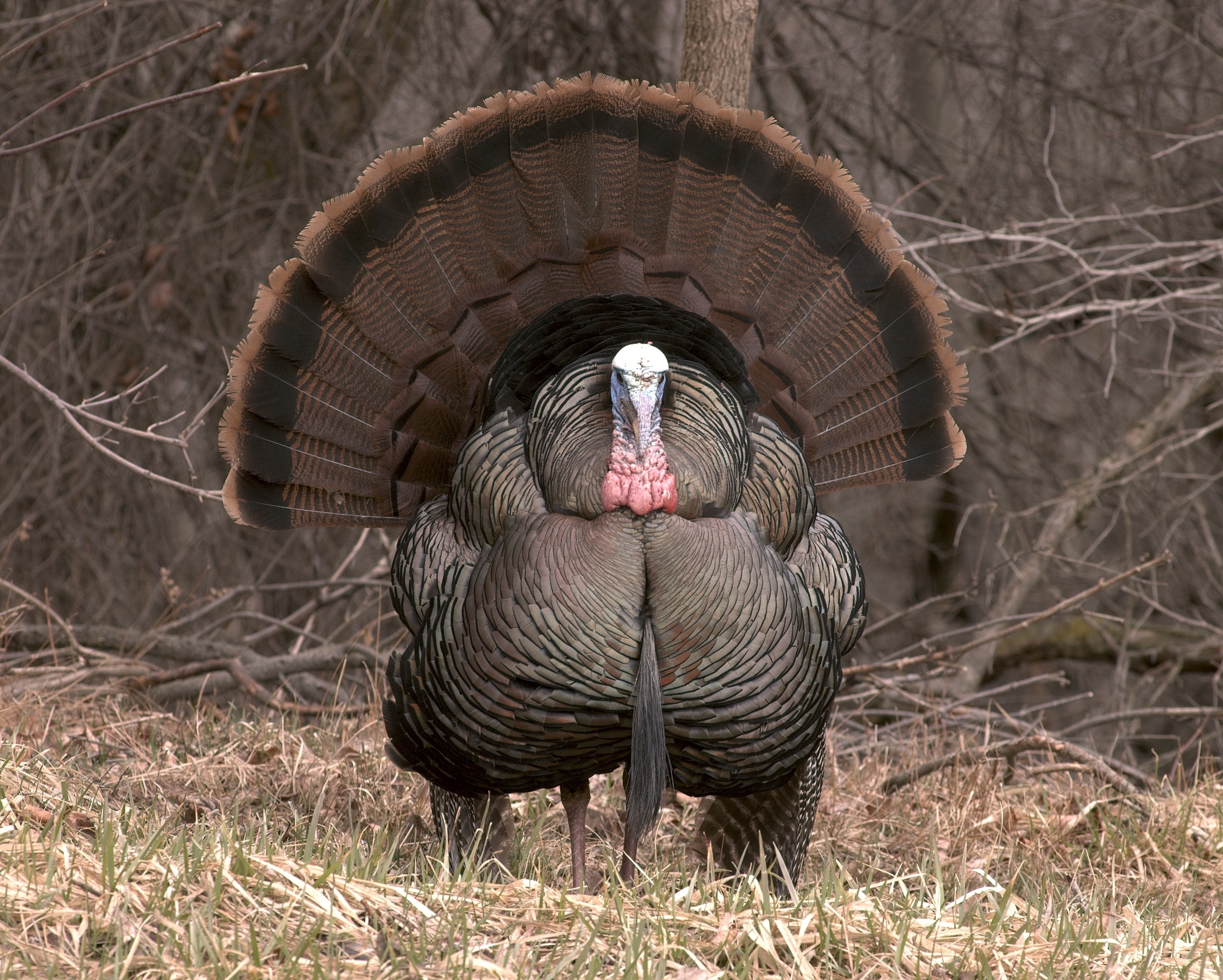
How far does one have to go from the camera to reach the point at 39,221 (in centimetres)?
566

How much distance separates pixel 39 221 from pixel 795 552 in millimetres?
3952

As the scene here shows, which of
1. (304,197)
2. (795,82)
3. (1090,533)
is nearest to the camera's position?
(304,197)

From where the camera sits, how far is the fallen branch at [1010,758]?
432 centimetres

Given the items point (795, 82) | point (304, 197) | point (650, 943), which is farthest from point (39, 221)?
point (650, 943)

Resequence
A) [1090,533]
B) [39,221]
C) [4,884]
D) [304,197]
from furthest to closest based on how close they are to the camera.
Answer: [1090,533] → [304,197] → [39,221] → [4,884]

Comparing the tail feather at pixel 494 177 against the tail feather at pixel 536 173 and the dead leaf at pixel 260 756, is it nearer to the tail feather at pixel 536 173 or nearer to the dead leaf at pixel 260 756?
the tail feather at pixel 536 173

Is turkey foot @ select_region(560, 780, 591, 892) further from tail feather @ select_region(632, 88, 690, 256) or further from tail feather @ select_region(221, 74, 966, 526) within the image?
tail feather @ select_region(632, 88, 690, 256)

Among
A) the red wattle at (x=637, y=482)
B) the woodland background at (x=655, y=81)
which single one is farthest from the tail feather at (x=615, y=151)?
the woodland background at (x=655, y=81)

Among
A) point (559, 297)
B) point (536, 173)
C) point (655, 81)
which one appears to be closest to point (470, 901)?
point (559, 297)

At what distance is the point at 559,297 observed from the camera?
12.3 ft

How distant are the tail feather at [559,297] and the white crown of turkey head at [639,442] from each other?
45cm

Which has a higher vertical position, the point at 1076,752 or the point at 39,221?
the point at 39,221

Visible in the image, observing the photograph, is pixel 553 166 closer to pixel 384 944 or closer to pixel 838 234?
pixel 838 234

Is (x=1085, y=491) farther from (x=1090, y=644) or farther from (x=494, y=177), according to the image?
(x=494, y=177)
